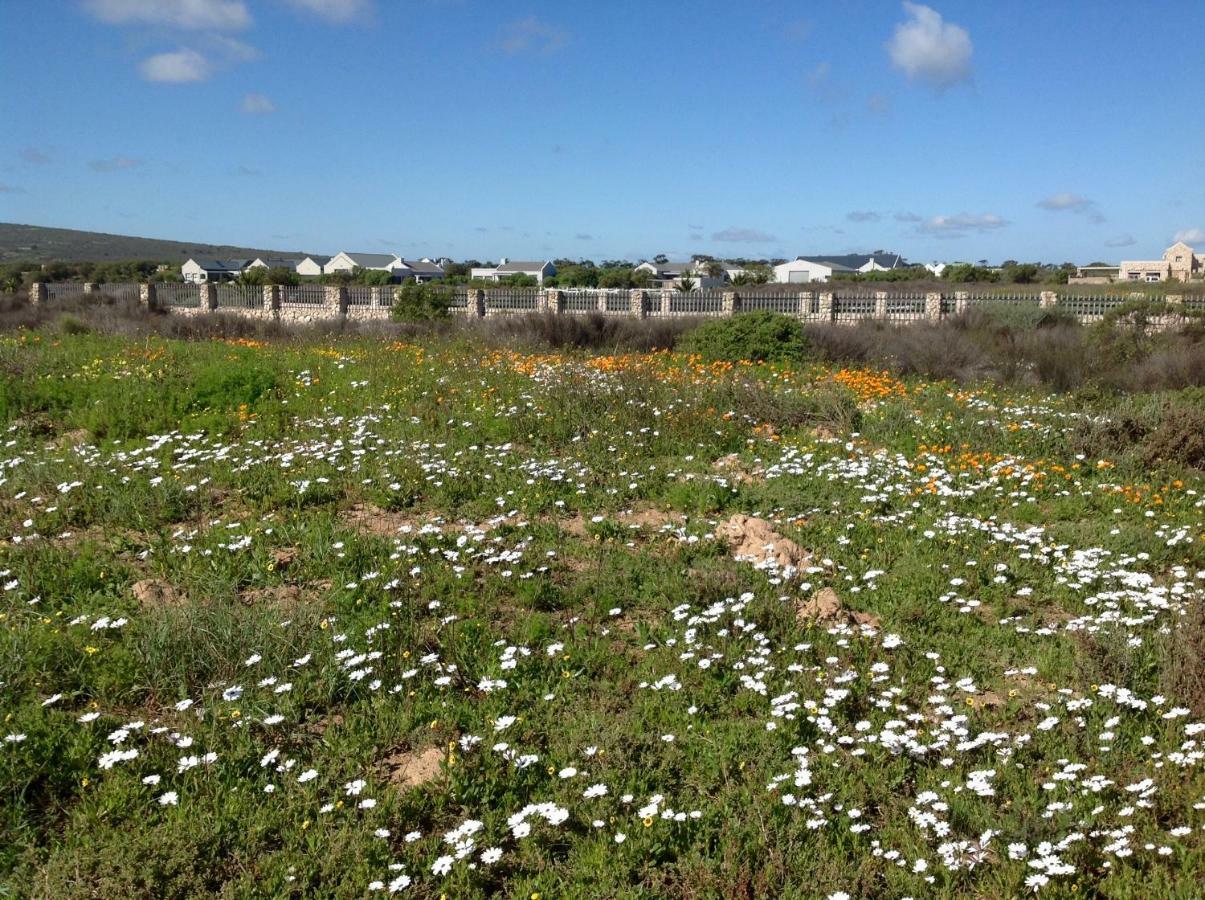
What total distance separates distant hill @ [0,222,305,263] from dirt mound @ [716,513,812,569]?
329 feet

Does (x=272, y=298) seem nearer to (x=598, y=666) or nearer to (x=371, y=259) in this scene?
(x=598, y=666)

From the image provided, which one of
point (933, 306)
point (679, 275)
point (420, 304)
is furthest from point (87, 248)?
point (933, 306)

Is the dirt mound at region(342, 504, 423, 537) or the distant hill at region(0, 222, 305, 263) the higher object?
the distant hill at region(0, 222, 305, 263)

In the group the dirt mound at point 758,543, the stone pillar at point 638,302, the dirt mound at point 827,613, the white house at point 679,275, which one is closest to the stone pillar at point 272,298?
the stone pillar at point 638,302

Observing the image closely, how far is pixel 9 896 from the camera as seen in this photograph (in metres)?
3.39

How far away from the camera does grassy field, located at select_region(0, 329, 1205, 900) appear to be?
367cm

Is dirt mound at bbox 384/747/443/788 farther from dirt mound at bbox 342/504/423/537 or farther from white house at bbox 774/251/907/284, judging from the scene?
white house at bbox 774/251/907/284

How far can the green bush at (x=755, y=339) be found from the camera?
1620cm

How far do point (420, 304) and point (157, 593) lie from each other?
25.1m

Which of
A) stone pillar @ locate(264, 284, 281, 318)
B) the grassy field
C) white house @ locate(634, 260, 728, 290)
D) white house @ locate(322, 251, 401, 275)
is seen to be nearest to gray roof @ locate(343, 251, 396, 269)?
white house @ locate(322, 251, 401, 275)

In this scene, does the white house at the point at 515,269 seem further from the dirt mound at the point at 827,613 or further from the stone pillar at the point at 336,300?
the dirt mound at the point at 827,613

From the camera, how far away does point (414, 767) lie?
431cm

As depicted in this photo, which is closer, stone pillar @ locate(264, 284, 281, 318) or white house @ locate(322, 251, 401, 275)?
stone pillar @ locate(264, 284, 281, 318)

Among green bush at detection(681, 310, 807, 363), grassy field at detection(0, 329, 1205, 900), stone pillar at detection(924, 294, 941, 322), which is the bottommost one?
grassy field at detection(0, 329, 1205, 900)
